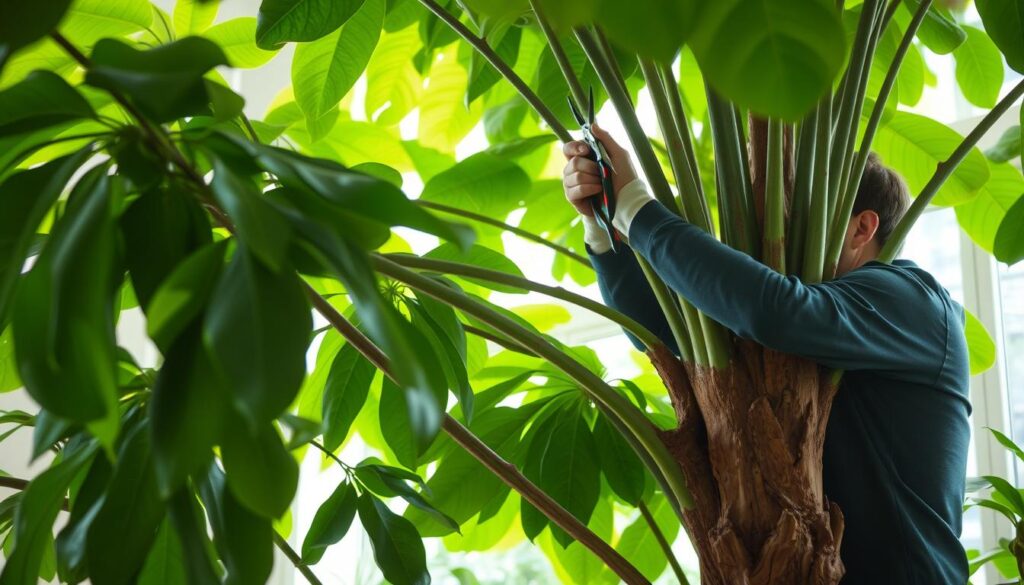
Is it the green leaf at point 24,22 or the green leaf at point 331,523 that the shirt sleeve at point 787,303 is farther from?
the green leaf at point 24,22

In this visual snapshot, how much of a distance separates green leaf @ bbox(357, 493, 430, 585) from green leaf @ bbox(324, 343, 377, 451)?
5.6 inches

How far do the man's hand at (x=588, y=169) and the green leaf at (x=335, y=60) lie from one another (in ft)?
0.94

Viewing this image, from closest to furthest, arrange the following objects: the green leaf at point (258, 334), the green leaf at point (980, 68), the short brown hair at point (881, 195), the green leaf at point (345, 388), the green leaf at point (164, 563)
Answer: the green leaf at point (258, 334) → the green leaf at point (164, 563) → the green leaf at point (345, 388) → the short brown hair at point (881, 195) → the green leaf at point (980, 68)

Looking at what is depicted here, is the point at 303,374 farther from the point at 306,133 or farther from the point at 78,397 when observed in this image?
the point at 306,133

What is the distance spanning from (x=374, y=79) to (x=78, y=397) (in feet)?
3.86

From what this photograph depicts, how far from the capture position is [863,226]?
1174mm

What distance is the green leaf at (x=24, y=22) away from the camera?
1.16 feet

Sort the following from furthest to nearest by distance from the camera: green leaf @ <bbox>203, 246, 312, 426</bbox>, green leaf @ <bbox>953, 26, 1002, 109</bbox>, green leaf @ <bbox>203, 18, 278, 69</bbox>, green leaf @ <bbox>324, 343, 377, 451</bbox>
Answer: green leaf @ <bbox>953, 26, 1002, 109</bbox>, green leaf @ <bbox>203, 18, 278, 69</bbox>, green leaf @ <bbox>324, 343, 377, 451</bbox>, green leaf @ <bbox>203, 246, 312, 426</bbox>

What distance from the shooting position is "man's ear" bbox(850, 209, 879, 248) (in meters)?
1.17

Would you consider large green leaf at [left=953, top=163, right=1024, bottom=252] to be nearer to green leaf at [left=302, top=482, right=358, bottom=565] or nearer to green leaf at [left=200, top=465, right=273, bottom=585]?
green leaf at [left=302, top=482, right=358, bottom=565]

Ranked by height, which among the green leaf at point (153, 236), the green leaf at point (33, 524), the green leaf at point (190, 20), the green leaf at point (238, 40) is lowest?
the green leaf at point (33, 524)

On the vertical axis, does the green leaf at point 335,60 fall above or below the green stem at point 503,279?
above

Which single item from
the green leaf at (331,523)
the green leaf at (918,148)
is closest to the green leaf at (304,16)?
the green leaf at (331,523)

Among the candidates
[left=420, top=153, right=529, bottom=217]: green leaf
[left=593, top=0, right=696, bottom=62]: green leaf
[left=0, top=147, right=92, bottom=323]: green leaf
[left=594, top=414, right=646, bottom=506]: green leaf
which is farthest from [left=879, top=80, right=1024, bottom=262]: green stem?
[left=0, top=147, right=92, bottom=323]: green leaf
